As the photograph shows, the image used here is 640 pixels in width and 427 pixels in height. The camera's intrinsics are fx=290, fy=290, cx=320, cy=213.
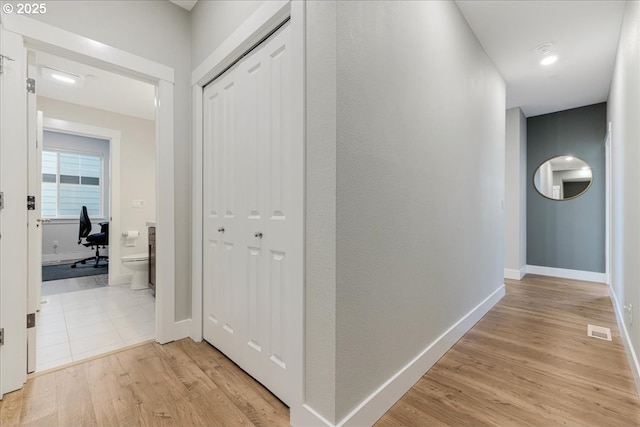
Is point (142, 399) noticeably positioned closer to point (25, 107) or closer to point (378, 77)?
point (25, 107)

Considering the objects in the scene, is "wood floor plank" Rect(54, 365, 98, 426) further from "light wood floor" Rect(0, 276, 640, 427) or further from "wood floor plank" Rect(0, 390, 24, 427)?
"wood floor plank" Rect(0, 390, 24, 427)

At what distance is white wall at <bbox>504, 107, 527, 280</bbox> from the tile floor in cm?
480

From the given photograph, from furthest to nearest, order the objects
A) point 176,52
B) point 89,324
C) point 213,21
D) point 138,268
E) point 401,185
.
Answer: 1. point 138,268
2. point 89,324
3. point 176,52
4. point 213,21
5. point 401,185

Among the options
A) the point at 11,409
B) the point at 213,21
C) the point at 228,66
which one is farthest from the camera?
the point at 213,21

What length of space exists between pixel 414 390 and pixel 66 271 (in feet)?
19.3

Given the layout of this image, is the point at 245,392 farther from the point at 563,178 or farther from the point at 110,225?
the point at 563,178

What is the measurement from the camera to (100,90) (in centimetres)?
367

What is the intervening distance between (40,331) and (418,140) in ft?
11.0

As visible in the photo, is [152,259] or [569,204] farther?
[569,204]

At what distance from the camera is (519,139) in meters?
4.46

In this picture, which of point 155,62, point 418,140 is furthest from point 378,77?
point 155,62

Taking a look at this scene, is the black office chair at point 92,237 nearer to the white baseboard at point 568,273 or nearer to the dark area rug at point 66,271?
the dark area rug at point 66,271

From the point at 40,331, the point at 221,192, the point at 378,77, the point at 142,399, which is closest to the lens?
the point at 378,77

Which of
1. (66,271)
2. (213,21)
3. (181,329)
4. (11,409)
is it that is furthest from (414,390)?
(66,271)
